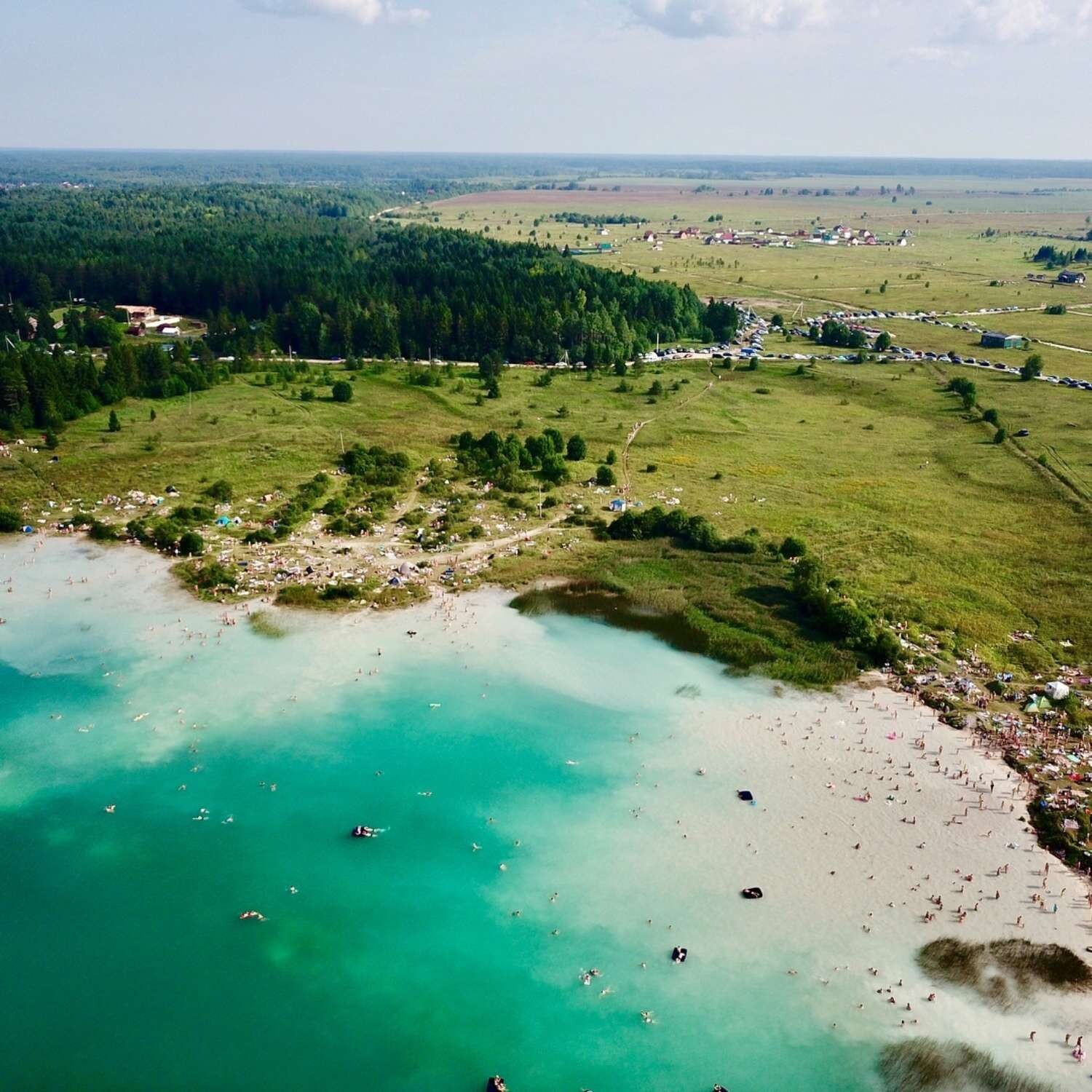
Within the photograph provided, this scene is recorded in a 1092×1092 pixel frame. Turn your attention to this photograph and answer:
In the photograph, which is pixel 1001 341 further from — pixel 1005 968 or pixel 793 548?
pixel 1005 968

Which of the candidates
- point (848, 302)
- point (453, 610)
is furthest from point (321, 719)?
point (848, 302)

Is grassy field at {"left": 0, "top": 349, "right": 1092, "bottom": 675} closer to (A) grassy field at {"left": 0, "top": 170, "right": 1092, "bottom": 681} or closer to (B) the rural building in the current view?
(A) grassy field at {"left": 0, "top": 170, "right": 1092, "bottom": 681}

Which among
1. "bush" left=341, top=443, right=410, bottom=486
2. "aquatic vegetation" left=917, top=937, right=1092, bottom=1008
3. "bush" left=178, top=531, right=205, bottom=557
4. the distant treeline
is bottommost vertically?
"aquatic vegetation" left=917, top=937, right=1092, bottom=1008

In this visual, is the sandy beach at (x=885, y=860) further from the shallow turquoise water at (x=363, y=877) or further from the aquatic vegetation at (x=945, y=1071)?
the shallow turquoise water at (x=363, y=877)

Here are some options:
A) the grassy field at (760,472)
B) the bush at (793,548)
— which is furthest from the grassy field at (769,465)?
the bush at (793,548)

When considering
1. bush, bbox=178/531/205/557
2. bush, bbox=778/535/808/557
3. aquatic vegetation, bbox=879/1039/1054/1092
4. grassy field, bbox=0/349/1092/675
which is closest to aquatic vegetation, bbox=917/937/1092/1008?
aquatic vegetation, bbox=879/1039/1054/1092

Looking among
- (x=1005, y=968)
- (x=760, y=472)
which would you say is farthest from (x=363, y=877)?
(x=760, y=472)
